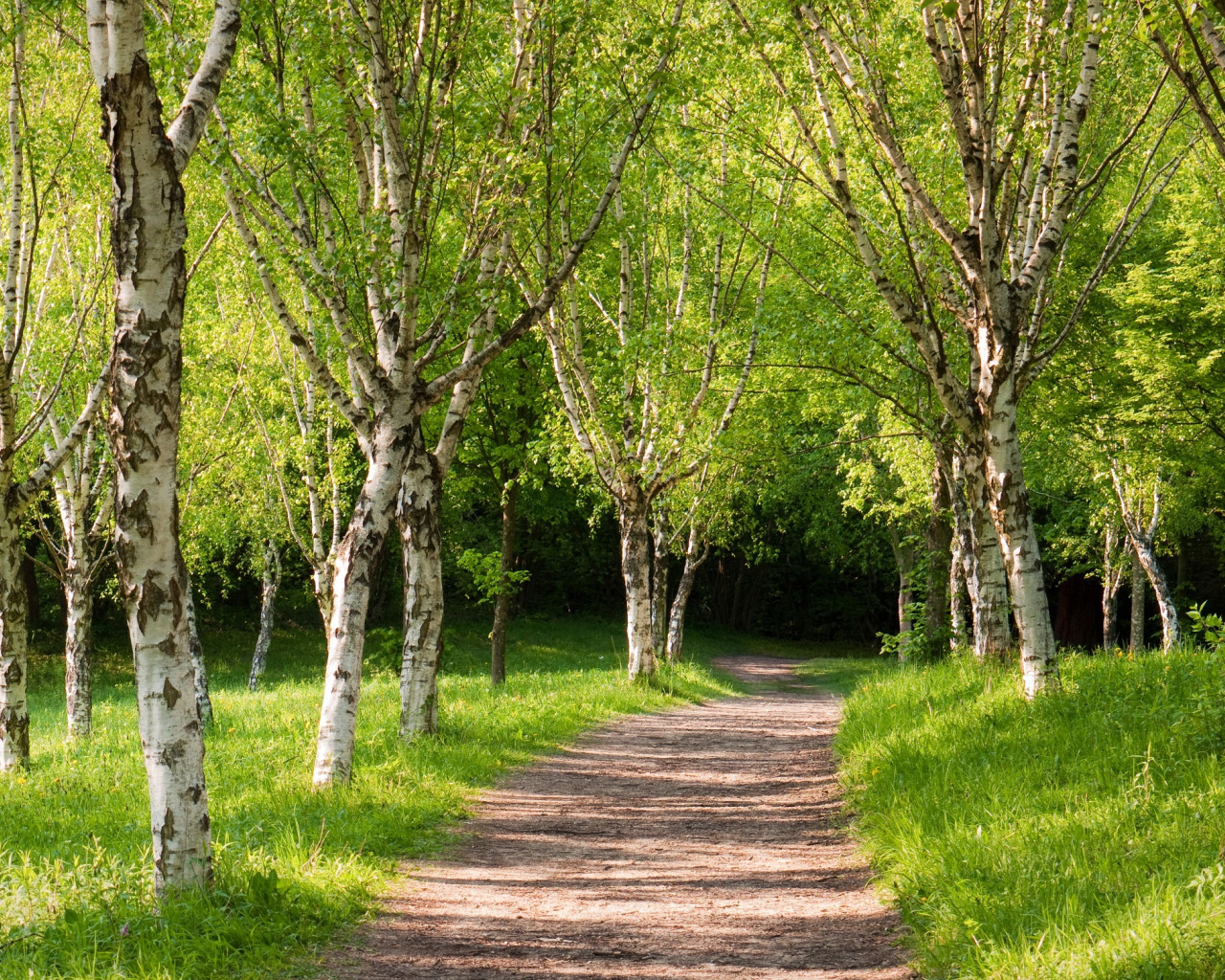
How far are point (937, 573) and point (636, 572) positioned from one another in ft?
18.9

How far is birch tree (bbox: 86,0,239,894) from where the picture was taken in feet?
17.4

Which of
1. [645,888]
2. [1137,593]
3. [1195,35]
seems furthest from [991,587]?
[1137,593]

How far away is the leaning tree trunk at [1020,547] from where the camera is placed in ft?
30.8

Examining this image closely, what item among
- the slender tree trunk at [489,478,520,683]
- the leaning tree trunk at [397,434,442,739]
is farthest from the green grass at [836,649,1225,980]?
the slender tree trunk at [489,478,520,683]

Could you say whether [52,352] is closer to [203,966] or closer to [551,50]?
[551,50]

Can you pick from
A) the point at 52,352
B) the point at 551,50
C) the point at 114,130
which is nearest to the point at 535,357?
the point at 52,352

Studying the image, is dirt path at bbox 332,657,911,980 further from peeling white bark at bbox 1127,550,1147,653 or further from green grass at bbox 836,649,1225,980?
peeling white bark at bbox 1127,550,1147,653

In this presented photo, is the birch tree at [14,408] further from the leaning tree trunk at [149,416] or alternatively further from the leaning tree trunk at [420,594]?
the leaning tree trunk at [149,416]

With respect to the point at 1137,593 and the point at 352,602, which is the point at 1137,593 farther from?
the point at 352,602

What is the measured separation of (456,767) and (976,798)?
5.26 meters

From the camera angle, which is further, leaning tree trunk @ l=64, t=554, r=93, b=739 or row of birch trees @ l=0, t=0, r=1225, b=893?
leaning tree trunk @ l=64, t=554, r=93, b=739

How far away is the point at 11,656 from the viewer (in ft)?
38.0

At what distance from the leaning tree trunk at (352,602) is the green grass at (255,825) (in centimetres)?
38

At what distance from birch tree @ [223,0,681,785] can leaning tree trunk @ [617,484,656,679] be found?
7.86m
